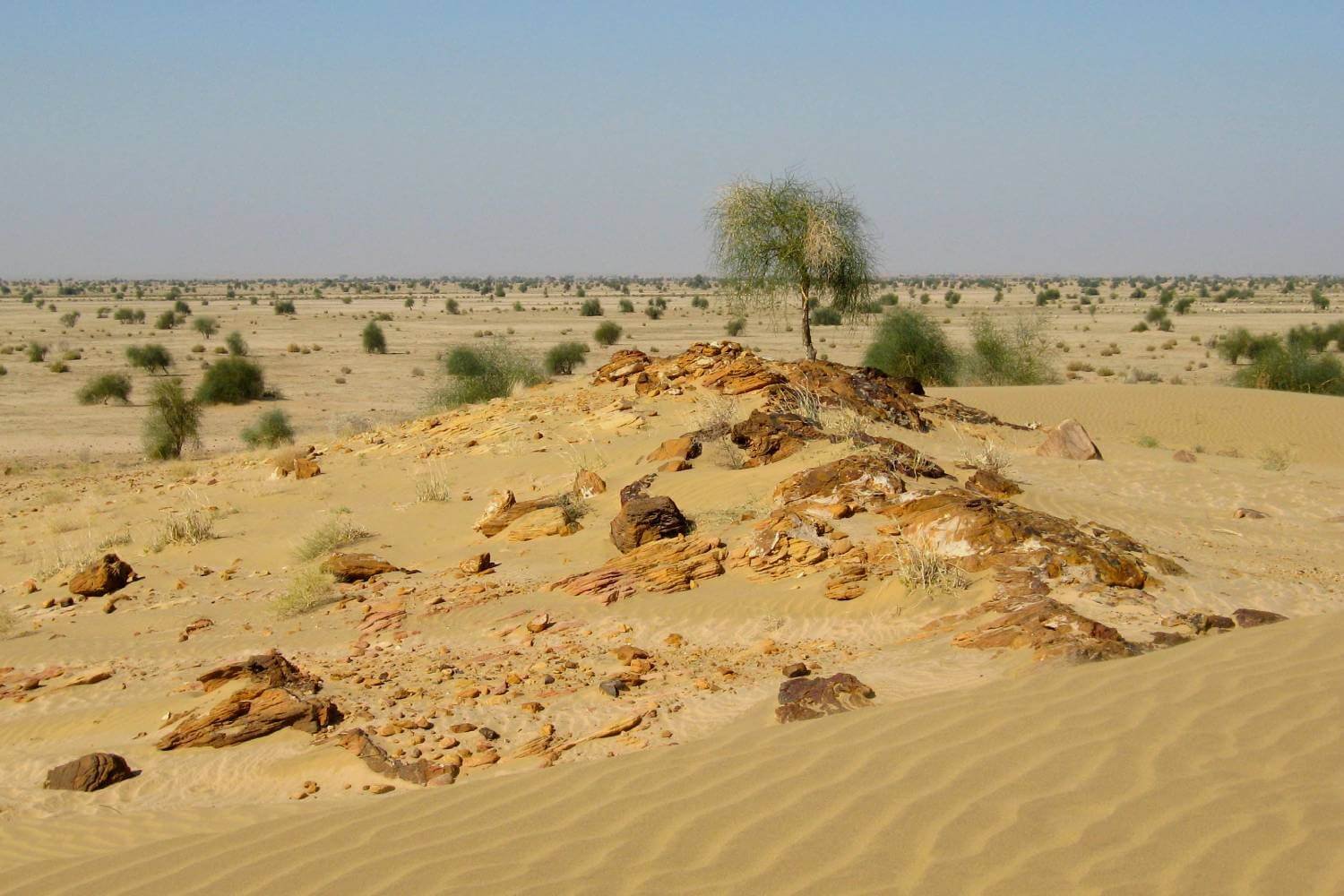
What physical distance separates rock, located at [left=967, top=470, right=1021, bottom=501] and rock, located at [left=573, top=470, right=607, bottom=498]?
13.5 feet

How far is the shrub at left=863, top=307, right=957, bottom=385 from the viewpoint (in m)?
30.5

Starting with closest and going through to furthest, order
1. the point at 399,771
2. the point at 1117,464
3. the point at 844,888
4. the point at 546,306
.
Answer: the point at 844,888, the point at 399,771, the point at 1117,464, the point at 546,306

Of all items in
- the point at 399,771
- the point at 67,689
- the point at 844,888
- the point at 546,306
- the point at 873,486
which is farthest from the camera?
the point at 546,306

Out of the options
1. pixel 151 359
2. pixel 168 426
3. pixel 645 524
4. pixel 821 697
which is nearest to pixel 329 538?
pixel 645 524

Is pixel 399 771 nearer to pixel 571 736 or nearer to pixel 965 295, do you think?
pixel 571 736

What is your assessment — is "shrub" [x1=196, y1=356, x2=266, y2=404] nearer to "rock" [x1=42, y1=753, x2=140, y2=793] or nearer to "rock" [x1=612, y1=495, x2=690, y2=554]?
"rock" [x1=612, y1=495, x2=690, y2=554]

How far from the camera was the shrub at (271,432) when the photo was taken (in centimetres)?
2427

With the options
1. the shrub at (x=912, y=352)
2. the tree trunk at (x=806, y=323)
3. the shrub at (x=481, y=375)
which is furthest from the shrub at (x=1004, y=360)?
the shrub at (x=481, y=375)

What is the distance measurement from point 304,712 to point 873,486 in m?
5.56

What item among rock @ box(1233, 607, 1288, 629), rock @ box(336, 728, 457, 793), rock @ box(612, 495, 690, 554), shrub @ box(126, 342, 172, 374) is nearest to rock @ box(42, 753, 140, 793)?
rock @ box(336, 728, 457, 793)

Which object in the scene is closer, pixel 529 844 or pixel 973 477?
pixel 529 844

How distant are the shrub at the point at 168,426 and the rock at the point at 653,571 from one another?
16.9 metres

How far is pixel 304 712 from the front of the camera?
6.98 metres

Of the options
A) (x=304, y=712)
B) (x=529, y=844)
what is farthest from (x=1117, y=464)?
(x=529, y=844)
